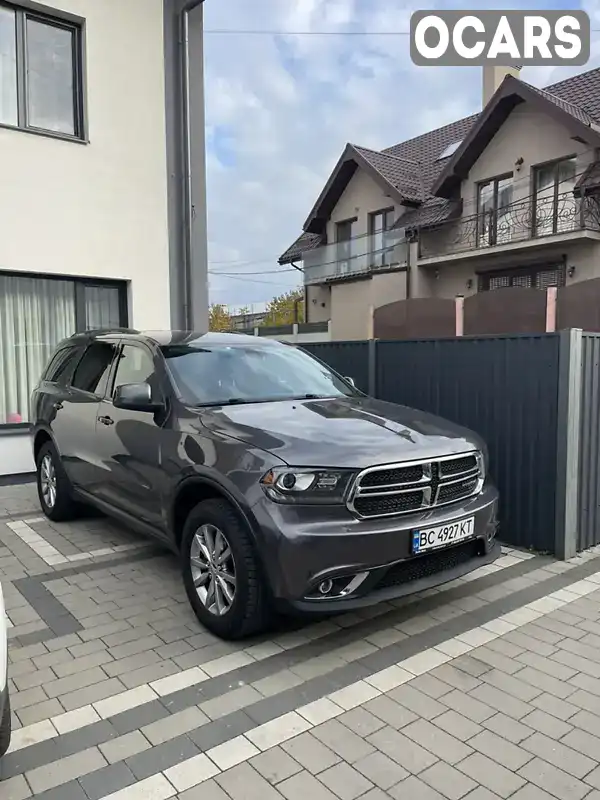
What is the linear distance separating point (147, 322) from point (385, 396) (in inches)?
149

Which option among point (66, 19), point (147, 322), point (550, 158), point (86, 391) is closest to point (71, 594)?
point (86, 391)

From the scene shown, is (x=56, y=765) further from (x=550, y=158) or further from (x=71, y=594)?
(x=550, y=158)

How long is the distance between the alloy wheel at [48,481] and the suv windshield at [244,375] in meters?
2.22

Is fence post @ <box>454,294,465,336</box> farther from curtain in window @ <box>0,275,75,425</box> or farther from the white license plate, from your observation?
the white license plate

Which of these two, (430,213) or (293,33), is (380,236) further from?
(293,33)

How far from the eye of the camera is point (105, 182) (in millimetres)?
7988

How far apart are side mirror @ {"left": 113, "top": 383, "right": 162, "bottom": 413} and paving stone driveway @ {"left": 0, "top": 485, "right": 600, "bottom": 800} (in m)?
1.27

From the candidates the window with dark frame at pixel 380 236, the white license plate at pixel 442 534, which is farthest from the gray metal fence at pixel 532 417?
the window with dark frame at pixel 380 236

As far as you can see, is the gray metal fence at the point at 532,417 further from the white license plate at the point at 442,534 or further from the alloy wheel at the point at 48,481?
the alloy wheel at the point at 48,481

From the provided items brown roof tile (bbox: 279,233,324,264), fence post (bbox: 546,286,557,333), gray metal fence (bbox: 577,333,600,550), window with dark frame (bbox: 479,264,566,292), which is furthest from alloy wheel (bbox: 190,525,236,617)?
brown roof tile (bbox: 279,233,324,264)

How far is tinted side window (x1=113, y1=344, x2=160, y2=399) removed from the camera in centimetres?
434

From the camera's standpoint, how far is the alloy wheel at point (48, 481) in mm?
5879

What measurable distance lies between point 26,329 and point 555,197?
15.7 meters

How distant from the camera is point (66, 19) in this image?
25.1ft
